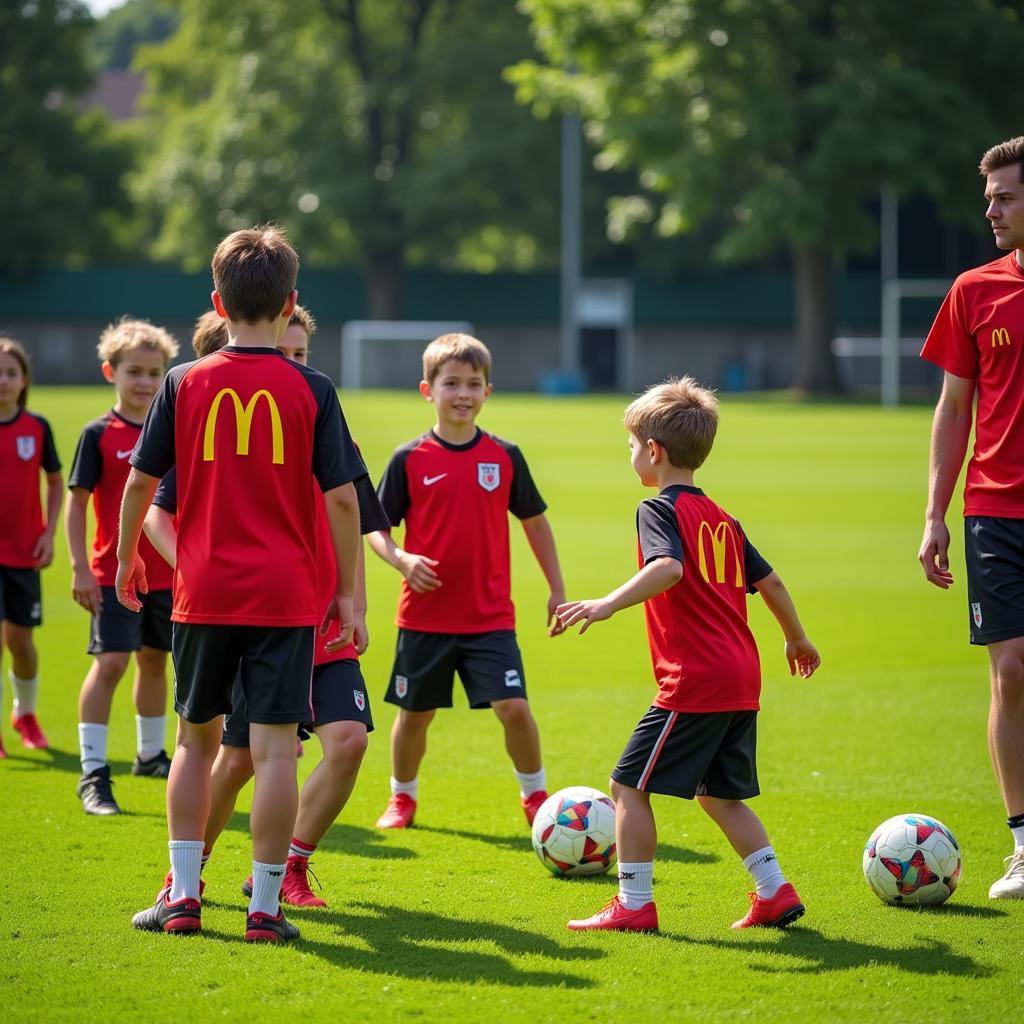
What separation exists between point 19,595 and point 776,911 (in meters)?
4.45

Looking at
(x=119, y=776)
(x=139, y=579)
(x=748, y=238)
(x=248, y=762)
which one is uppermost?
(x=748, y=238)

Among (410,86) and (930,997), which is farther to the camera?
(410,86)

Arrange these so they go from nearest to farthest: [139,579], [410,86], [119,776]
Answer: [139,579], [119,776], [410,86]

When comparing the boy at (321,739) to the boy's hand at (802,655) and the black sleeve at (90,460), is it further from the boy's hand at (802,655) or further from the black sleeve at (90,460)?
the black sleeve at (90,460)

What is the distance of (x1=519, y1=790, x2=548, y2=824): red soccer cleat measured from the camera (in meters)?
6.26

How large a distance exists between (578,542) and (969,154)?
2766cm

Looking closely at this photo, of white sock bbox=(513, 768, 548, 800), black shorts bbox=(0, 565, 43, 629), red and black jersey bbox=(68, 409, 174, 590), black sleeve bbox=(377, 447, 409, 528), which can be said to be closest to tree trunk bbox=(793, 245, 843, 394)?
black shorts bbox=(0, 565, 43, 629)

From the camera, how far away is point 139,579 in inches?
191

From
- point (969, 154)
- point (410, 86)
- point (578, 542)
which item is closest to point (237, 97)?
point (410, 86)

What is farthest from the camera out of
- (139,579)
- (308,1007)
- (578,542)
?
(578,542)

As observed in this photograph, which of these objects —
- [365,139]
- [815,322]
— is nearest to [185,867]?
[815,322]

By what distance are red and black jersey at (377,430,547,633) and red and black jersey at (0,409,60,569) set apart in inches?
89.5

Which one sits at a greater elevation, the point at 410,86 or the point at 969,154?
the point at 410,86

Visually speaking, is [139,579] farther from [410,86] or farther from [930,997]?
[410,86]
